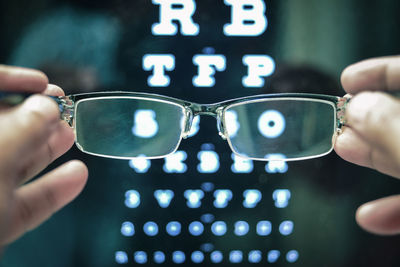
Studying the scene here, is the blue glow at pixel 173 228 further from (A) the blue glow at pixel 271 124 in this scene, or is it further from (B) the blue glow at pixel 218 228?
(A) the blue glow at pixel 271 124

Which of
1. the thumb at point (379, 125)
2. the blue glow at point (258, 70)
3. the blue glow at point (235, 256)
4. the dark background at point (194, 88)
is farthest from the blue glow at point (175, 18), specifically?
the blue glow at point (235, 256)

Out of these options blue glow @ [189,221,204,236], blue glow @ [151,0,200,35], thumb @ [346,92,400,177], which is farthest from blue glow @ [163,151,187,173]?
thumb @ [346,92,400,177]

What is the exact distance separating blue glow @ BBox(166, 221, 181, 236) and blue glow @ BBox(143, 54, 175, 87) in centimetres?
27

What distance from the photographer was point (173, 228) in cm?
65

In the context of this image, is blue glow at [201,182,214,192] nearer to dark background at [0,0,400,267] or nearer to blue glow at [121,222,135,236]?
dark background at [0,0,400,267]

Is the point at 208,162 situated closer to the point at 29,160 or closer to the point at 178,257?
the point at 178,257

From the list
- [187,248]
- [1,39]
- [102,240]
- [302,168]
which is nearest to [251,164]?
[302,168]

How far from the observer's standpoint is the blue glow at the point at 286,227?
66 centimetres

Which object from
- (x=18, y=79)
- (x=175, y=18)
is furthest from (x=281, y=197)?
(x=18, y=79)

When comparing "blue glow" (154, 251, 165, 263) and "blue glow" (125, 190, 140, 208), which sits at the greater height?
"blue glow" (125, 190, 140, 208)

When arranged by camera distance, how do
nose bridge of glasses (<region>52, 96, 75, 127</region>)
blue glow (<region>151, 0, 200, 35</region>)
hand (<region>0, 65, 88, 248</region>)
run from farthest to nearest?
blue glow (<region>151, 0, 200, 35</region>) → nose bridge of glasses (<region>52, 96, 75, 127</region>) → hand (<region>0, 65, 88, 248</region>)

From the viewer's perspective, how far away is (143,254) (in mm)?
664

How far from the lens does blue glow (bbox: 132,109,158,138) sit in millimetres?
489

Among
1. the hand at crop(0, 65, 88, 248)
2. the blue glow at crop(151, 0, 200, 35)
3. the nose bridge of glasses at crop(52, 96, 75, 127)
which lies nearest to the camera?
the hand at crop(0, 65, 88, 248)
